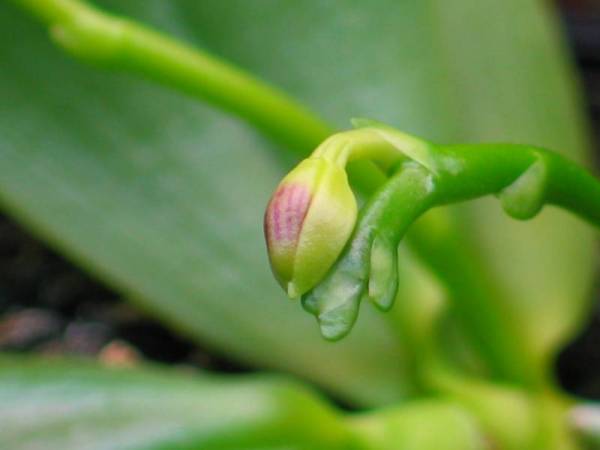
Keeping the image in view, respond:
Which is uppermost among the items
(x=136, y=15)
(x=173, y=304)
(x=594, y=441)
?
(x=136, y=15)

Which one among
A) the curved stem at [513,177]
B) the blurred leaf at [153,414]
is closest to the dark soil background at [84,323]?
the blurred leaf at [153,414]

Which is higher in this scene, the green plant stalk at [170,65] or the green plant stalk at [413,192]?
the green plant stalk at [170,65]

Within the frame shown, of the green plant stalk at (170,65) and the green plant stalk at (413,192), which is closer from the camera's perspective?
the green plant stalk at (413,192)

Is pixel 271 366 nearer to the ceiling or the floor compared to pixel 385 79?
nearer to the floor

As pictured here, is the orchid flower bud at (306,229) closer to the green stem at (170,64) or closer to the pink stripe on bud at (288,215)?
the pink stripe on bud at (288,215)

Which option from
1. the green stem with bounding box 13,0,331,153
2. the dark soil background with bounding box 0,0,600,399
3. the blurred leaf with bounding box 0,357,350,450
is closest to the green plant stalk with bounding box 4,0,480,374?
the green stem with bounding box 13,0,331,153

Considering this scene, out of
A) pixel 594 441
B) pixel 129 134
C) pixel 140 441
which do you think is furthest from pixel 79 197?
pixel 594 441

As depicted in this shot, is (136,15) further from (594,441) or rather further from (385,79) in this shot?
(594,441)
